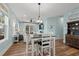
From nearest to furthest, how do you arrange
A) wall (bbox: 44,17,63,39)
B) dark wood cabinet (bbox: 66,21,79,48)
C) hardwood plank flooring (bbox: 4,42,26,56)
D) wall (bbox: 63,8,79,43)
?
hardwood plank flooring (bbox: 4,42,26,56) < wall (bbox: 44,17,63,39) < dark wood cabinet (bbox: 66,21,79,48) < wall (bbox: 63,8,79,43)

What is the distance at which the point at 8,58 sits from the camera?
1337mm

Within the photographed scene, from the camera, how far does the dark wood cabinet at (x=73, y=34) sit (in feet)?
14.9

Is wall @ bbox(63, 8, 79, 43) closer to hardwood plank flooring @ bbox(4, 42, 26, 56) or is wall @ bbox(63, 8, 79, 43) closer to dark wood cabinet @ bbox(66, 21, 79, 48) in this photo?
dark wood cabinet @ bbox(66, 21, 79, 48)

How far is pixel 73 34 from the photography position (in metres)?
4.91

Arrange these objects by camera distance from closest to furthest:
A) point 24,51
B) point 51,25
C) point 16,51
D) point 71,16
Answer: point 16,51 < point 24,51 < point 51,25 < point 71,16

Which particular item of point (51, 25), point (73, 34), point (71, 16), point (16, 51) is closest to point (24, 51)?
point (16, 51)

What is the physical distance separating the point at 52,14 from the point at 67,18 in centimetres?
121

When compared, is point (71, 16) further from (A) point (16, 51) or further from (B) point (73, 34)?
(A) point (16, 51)

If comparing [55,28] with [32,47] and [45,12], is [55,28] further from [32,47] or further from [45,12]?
[32,47]

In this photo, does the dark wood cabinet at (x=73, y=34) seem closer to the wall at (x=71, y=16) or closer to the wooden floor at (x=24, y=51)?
the wall at (x=71, y=16)

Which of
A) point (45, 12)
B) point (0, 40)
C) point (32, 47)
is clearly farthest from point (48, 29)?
point (0, 40)

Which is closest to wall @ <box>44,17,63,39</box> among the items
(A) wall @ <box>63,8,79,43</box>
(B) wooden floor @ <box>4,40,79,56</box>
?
(B) wooden floor @ <box>4,40,79,56</box>

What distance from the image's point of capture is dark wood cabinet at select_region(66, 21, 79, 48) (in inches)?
179

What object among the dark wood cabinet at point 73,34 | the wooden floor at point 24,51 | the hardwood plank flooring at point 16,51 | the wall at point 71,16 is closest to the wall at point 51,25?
the wooden floor at point 24,51
